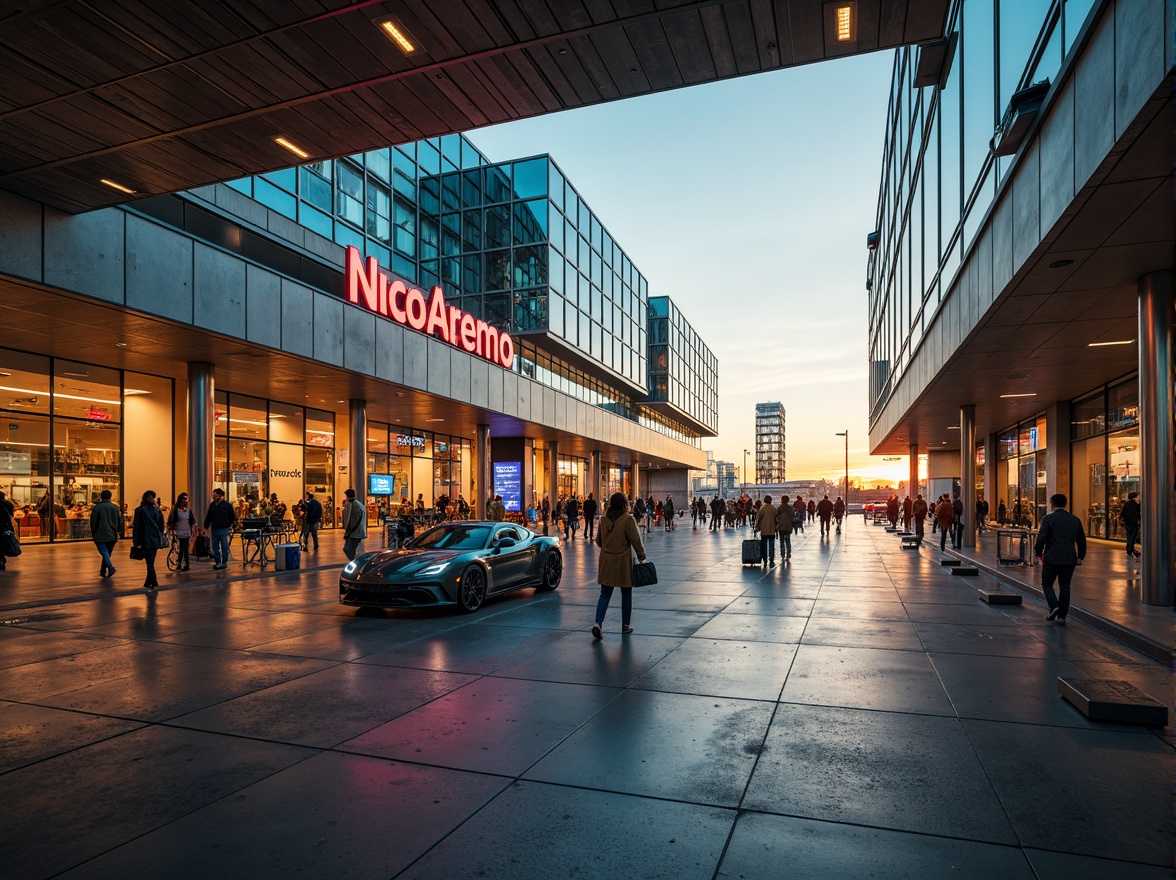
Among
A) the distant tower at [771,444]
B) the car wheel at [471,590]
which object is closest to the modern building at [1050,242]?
the car wheel at [471,590]

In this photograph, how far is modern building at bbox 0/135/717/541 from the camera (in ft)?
52.2

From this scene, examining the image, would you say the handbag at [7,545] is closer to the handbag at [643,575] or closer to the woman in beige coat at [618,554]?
the woman in beige coat at [618,554]

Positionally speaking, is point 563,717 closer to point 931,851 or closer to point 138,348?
point 931,851

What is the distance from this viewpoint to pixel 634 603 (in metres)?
11.8

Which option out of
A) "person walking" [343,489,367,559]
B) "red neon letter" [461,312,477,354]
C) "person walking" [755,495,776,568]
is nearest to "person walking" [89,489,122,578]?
"person walking" [343,489,367,559]

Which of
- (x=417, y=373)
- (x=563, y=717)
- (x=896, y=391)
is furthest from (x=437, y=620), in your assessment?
(x=896, y=391)

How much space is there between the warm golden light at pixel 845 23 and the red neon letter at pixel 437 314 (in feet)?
56.8

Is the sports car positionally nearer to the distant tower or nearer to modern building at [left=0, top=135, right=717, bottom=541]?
modern building at [left=0, top=135, right=717, bottom=541]

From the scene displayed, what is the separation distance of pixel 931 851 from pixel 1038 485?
3055 centimetres

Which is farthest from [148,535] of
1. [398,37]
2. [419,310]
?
[419,310]

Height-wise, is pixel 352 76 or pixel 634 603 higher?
pixel 352 76

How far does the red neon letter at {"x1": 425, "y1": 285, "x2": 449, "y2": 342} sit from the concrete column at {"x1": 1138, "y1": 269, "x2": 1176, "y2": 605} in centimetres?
1901

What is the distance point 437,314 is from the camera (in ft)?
82.3

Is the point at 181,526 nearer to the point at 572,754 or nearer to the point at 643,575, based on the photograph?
the point at 643,575
